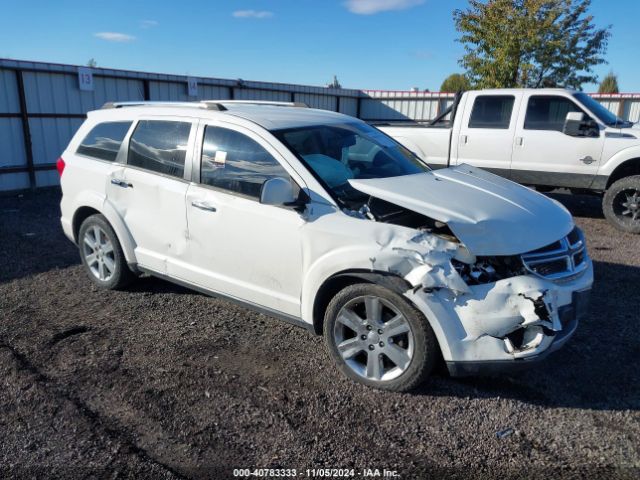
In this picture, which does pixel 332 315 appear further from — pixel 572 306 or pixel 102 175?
pixel 102 175

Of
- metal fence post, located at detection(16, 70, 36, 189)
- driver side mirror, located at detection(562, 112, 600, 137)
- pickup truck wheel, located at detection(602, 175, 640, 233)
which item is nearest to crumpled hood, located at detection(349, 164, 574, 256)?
driver side mirror, located at detection(562, 112, 600, 137)

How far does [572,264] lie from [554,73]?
60.1 ft

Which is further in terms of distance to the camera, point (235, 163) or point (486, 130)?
point (486, 130)

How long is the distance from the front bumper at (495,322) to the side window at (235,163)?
1.44 meters

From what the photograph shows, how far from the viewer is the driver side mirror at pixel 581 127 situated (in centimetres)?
768

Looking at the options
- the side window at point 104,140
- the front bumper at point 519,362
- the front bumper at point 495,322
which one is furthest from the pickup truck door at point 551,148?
the side window at point 104,140

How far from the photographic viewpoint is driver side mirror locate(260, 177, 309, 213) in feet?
11.2

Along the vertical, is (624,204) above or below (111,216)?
below

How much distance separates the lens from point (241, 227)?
386 cm

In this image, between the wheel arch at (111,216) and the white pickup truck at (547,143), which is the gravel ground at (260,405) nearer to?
the wheel arch at (111,216)

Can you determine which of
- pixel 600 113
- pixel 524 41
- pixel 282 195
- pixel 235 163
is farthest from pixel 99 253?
pixel 524 41

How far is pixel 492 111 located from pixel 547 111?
874 mm

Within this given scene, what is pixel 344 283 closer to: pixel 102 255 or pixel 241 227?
pixel 241 227

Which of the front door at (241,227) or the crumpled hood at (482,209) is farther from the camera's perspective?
the front door at (241,227)
